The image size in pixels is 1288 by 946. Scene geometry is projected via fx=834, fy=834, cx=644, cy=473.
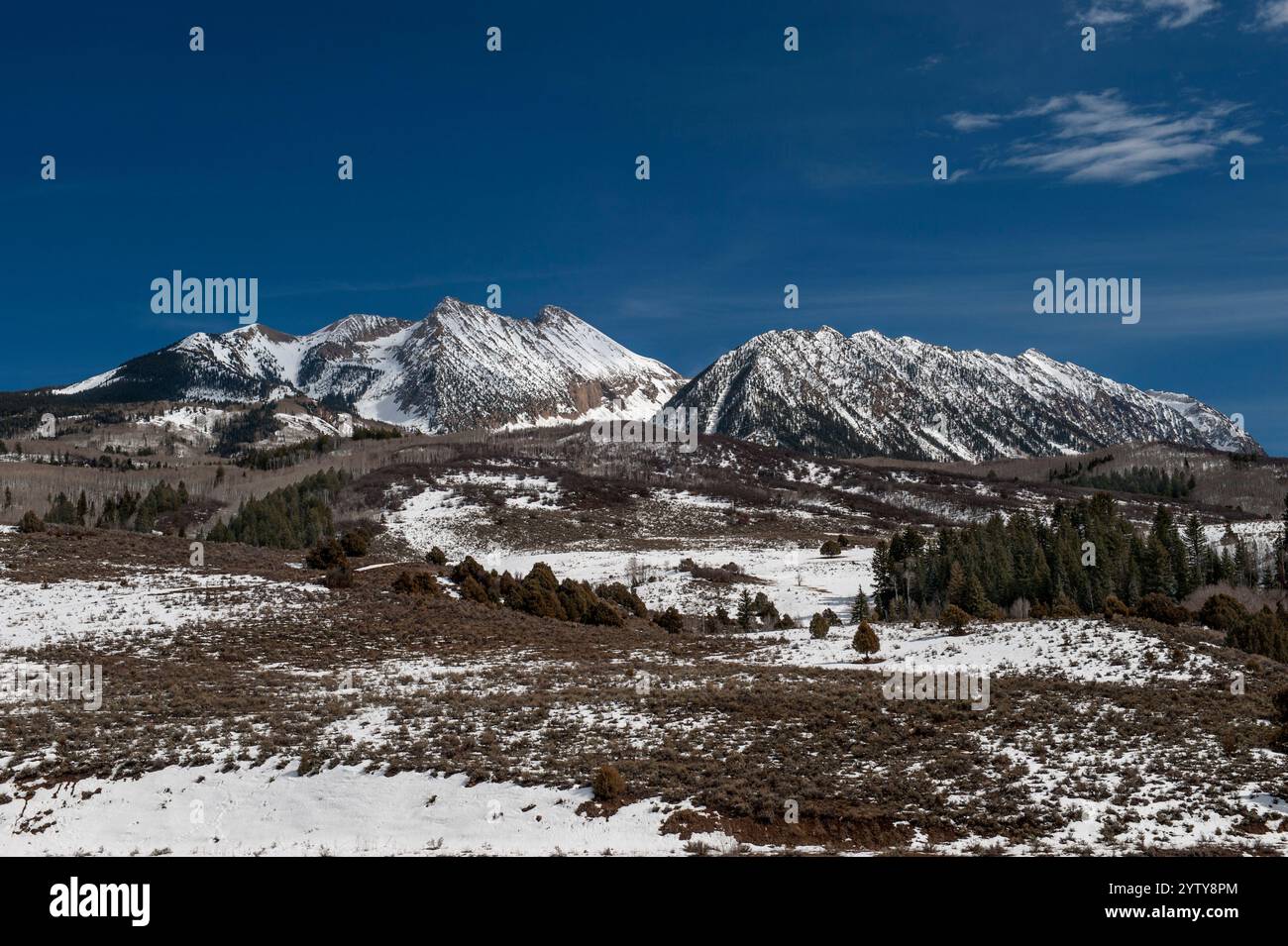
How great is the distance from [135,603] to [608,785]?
47.1 m

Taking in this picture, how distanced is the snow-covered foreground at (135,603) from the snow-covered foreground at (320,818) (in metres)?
30.5

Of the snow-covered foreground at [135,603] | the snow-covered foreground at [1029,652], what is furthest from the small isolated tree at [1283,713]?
the snow-covered foreground at [135,603]

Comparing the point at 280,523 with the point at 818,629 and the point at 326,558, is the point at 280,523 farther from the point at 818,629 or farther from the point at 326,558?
the point at 818,629

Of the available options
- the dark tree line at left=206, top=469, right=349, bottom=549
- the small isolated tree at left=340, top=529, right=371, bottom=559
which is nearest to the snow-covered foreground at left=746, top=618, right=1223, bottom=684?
the small isolated tree at left=340, top=529, right=371, bottom=559

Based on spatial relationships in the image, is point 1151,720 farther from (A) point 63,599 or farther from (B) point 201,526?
(B) point 201,526

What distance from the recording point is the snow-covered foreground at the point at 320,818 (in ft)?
67.6

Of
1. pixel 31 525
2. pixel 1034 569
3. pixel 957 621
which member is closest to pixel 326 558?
pixel 31 525

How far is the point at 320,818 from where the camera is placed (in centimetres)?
2277

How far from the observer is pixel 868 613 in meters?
80.6

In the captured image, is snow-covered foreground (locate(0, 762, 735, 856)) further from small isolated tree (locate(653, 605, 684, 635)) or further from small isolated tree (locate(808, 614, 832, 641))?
small isolated tree (locate(653, 605, 684, 635))

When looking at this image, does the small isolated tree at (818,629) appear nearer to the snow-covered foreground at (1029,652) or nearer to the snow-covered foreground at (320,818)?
the snow-covered foreground at (1029,652)
